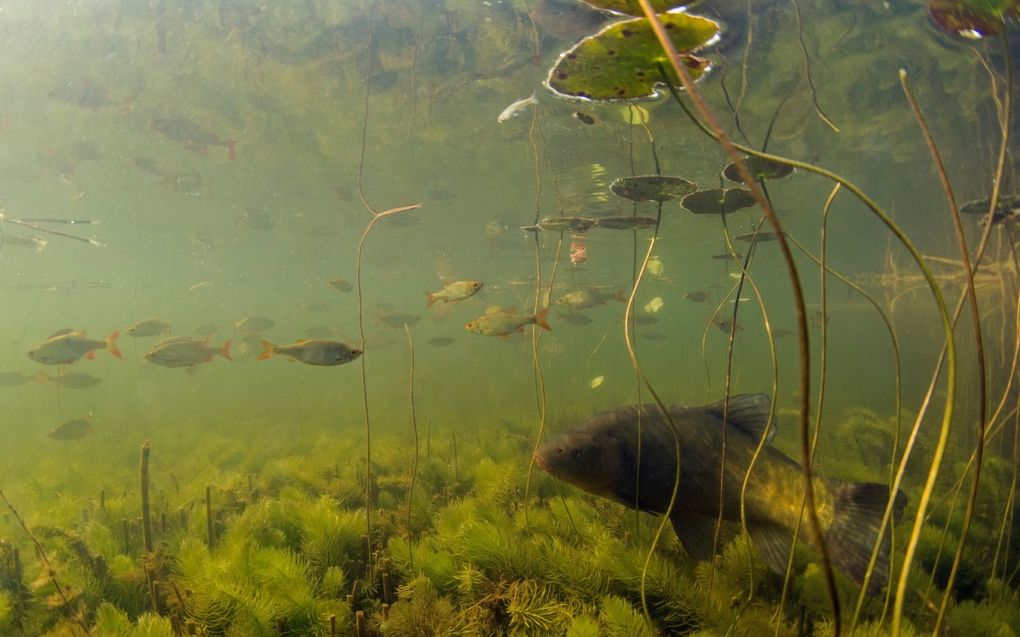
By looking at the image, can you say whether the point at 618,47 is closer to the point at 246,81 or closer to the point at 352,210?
the point at 246,81

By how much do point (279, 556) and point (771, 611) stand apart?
3.35 metres

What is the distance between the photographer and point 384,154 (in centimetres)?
1706

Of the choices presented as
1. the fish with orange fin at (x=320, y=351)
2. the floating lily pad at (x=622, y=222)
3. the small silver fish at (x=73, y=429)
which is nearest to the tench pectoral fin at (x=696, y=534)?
the floating lily pad at (x=622, y=222)

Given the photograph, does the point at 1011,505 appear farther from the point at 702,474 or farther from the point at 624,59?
the point at 624,59

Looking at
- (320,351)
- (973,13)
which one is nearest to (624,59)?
(973,13)

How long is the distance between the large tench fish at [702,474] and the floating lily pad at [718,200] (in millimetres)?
1617

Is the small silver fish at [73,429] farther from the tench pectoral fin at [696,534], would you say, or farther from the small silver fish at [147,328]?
the tench pectoral fin at [696,534]

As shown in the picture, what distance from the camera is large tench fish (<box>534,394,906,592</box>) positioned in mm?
3043

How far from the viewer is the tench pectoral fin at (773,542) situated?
2.97 meters

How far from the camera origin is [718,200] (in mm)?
4098

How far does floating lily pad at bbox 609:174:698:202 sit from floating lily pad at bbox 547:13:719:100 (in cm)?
80

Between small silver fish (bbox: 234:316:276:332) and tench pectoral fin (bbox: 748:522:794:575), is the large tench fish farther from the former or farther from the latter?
small silver fish (bbox: 234:316:276:332)

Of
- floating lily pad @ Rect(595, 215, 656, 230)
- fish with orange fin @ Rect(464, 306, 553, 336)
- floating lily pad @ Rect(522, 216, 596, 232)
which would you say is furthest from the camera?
fish with orange fin @ Rect(464, 306, 553, 336)

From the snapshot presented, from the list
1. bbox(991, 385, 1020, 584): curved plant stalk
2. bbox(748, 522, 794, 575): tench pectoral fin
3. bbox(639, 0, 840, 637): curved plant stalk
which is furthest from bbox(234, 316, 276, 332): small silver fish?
bbox(991, 385, 1020, 584): curved plant stalk
